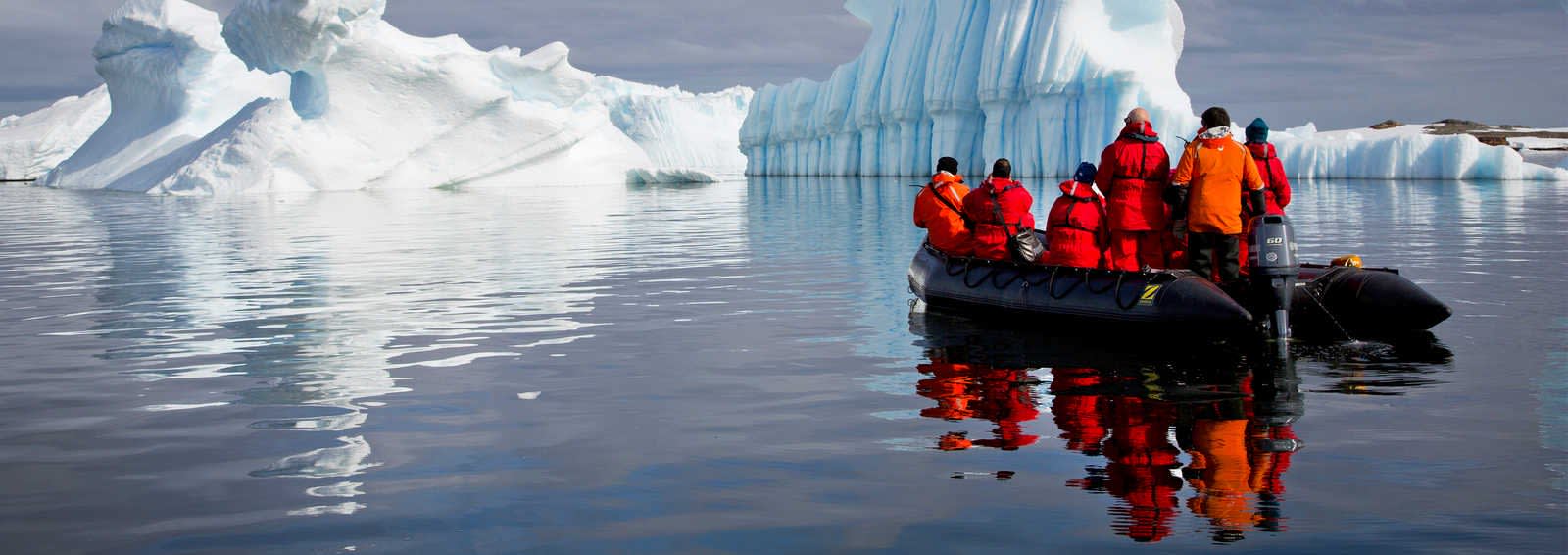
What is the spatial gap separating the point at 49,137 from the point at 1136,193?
75554mm

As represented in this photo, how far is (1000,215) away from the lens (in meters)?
11.1

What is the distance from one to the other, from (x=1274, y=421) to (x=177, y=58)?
184 ft

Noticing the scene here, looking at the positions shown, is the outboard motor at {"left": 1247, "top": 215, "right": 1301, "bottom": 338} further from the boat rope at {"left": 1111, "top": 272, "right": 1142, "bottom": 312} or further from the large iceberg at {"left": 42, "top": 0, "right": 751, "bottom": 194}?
the large iceberg at {"left": 42, "top": 0, "right": 751, "bottom": 194}

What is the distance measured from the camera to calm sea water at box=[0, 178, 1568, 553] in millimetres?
4910

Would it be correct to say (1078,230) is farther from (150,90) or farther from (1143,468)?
(150,90)

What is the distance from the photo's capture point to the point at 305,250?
1936 centimetres

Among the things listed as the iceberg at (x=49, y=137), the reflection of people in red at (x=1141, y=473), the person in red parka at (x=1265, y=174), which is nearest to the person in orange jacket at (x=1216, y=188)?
the person in red parka at (x=1265, y=174)

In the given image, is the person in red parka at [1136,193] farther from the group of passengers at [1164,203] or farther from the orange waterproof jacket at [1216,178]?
the orange waterproof jacket at [1216,178]

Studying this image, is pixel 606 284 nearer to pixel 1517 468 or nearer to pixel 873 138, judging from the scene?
pixel 1517 468

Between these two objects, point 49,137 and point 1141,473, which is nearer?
point 1141,473

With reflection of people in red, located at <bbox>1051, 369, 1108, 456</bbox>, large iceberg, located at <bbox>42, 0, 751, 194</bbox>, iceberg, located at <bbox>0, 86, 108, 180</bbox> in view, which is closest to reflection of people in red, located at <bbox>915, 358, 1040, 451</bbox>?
reflection of people in red, located at <bbox>1051, 369, 1108, 456</bbox>

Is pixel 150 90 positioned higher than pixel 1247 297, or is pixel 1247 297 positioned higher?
pixel 150 90

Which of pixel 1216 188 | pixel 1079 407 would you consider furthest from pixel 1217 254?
pixel 1079 407

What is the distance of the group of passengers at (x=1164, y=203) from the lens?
926 cm
